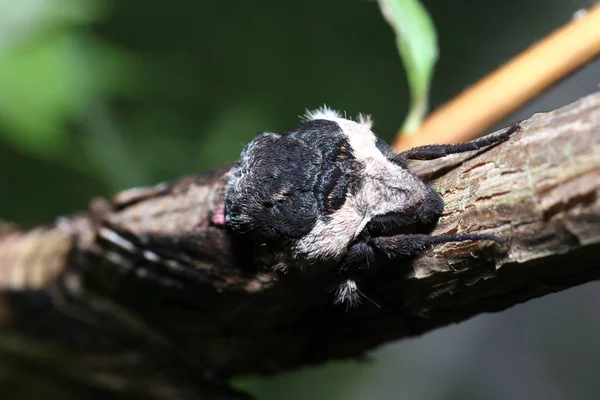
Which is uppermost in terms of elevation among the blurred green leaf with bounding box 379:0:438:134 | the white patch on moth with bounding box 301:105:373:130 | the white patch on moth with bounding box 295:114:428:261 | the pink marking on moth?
the blurred green leaf with bounding box 379:0:438:134

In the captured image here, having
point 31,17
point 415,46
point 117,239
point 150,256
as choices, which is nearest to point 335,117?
point 415,46

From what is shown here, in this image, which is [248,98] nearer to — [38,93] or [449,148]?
[38,93]

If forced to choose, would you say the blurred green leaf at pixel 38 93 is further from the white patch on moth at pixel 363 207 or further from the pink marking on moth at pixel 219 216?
the white patch on moth at pixel 363 207

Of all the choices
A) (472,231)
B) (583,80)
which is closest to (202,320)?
(472,231)

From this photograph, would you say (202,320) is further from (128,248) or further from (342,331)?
(342,331)

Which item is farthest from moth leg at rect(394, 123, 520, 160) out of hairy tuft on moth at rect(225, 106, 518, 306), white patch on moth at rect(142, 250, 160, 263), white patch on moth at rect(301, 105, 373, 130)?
white patch on moth at rect(142, 250, 160, 263)

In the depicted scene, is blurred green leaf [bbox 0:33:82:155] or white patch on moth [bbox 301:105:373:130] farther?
blurred green leaf [bbox 0:33:82:155]

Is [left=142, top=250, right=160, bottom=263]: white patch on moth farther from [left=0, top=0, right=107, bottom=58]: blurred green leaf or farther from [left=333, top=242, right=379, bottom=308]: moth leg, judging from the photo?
[left=0, top=0, right=107, bottom=58]: blurred green leaf
